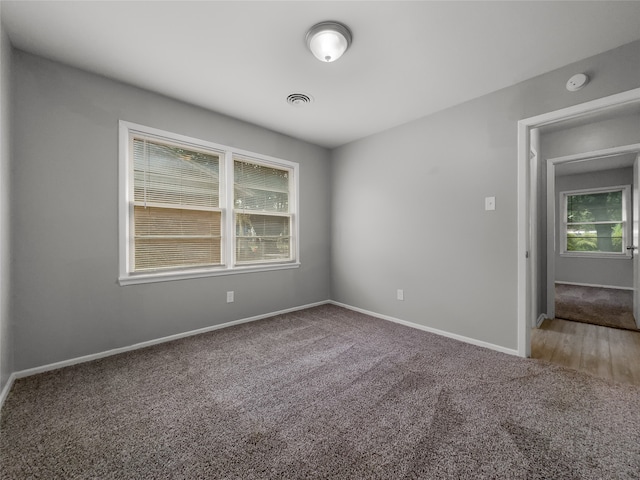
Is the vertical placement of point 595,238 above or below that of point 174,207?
below

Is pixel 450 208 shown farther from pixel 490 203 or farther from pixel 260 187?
pixel 260 187

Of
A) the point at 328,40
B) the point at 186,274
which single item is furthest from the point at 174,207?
the point at 328,40

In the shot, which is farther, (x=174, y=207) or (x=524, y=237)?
(x=174, y=207)

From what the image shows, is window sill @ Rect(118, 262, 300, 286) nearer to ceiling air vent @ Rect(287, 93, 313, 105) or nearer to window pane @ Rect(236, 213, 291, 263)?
window pane @ Rect(236, 213, 291, 263)

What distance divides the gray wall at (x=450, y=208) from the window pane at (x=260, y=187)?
3.14ft

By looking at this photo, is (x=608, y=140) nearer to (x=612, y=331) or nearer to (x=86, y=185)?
(x=612, y=331)

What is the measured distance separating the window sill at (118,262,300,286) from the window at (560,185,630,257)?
6475 mm

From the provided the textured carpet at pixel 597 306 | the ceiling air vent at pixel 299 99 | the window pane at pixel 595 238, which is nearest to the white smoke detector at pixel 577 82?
the ceiling air vent at pixel 299 99

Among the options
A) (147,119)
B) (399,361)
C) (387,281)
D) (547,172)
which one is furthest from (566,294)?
(147,119)

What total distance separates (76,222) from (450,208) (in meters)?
3.56

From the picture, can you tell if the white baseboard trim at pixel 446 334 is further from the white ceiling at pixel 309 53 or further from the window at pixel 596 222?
the window at pixel 596 222

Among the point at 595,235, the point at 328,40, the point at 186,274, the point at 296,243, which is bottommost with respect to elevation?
the point at 186,274

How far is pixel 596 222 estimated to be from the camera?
5629mm

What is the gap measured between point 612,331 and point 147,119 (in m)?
5.50
